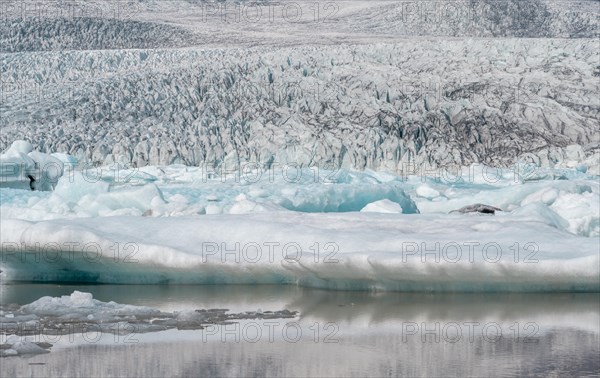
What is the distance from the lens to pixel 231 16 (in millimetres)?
23891

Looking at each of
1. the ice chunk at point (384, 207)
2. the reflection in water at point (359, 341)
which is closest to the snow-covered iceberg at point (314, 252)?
the reflection in water at point (359, 341)

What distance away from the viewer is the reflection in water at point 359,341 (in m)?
4.59

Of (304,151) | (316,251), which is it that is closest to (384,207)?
(316,251)

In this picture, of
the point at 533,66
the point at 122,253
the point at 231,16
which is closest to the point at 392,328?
the point at 122,253

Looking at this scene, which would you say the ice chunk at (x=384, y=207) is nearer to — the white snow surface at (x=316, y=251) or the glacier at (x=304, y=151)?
the glacier at (x=304, y=151)

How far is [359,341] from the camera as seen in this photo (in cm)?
529

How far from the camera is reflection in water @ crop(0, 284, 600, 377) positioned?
4.59 meters

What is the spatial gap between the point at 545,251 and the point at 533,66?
10.1 m

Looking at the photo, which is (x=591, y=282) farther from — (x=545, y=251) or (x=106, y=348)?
(x=106, y=348)

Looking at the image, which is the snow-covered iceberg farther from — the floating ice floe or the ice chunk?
the ice chunk

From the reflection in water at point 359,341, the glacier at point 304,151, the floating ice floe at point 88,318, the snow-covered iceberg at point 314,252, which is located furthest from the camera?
the glacier at point 304,151

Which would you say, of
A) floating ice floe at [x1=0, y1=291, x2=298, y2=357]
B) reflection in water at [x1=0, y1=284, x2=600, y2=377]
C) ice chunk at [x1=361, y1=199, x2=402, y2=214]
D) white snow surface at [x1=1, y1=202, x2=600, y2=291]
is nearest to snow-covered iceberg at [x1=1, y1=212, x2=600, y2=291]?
white snow surface at [x1=1, y1=202, x2=600, y2=291]

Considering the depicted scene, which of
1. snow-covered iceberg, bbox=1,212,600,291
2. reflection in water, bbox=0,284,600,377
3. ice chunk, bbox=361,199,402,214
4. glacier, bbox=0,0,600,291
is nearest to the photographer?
reflection in water, bbox=0,284,600,377

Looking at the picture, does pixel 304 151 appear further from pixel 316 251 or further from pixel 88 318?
pixel 88 318
